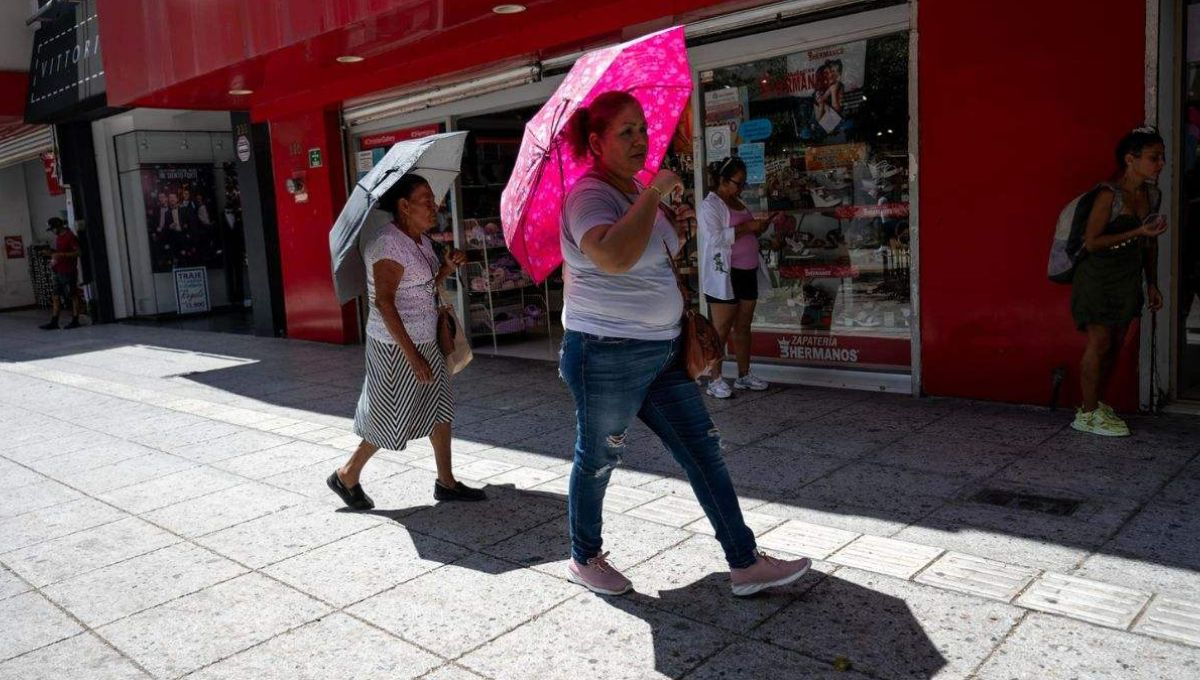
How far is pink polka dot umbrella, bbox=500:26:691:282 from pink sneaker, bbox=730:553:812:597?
51.9 inches

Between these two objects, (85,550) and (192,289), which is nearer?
(85,550)

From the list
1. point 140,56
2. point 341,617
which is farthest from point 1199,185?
point 140,56

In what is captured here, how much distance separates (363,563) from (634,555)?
1200 millimetres

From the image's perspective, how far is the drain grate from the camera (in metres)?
4.28

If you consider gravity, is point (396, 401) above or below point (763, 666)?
above

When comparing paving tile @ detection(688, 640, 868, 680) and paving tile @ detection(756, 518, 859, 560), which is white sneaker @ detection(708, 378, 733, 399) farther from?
paving tile @ detection(688, 640, 868, 680)

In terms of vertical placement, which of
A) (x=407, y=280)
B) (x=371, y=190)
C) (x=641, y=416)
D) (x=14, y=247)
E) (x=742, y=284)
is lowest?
(x=641, y=416)

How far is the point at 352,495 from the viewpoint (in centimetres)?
498

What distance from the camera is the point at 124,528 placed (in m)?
4.96

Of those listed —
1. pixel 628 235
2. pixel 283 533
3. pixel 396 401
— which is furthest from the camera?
pixel 396 401

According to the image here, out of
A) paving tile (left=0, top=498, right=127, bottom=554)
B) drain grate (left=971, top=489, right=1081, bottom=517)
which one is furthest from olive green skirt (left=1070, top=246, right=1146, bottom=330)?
paving tile (left=0, top=498, right=127, bottom=554)

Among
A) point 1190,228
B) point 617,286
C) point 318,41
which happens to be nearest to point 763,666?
point 617,286

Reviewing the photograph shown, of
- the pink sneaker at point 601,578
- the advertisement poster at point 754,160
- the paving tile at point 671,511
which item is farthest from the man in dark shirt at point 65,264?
the pink sneaker at point 601,578

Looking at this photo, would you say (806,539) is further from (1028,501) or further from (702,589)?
(1028,501)
